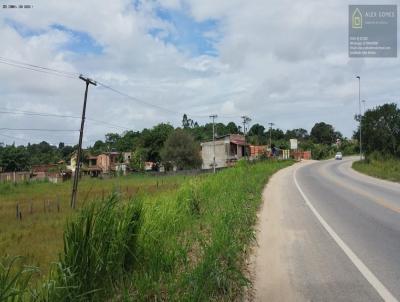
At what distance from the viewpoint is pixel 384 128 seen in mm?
61969

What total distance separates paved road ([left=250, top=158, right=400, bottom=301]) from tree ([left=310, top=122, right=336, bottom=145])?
155283 millimetres

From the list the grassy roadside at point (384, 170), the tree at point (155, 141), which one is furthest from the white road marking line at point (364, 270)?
the tree at point (155, 141)

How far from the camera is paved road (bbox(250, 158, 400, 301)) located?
6.89 meters

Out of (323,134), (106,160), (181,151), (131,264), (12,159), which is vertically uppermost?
(323,134)

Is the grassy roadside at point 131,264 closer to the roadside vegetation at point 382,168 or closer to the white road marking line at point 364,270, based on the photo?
the white road marking line at point 364,270

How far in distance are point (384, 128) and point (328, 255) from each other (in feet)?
186

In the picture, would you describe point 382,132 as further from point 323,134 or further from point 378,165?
point 323,134

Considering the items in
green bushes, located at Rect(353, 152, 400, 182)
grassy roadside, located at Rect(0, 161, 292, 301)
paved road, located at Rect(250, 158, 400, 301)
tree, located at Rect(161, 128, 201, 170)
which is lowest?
paved road, located at Rect(250, 158, 400, 301)

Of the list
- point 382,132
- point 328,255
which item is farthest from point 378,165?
point 328,255

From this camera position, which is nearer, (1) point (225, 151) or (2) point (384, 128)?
(2) point (384, 128)

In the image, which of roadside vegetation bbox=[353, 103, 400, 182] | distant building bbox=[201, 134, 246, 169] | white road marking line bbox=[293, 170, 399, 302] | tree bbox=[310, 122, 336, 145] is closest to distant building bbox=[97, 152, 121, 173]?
distant building bbox=[201, 134, 246, 169]

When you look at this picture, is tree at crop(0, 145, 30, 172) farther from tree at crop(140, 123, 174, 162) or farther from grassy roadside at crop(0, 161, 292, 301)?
grassy roadside at crop(0, 161, 292, 301)

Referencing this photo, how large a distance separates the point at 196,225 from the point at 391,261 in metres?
4.51

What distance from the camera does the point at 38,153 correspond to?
506 feet
